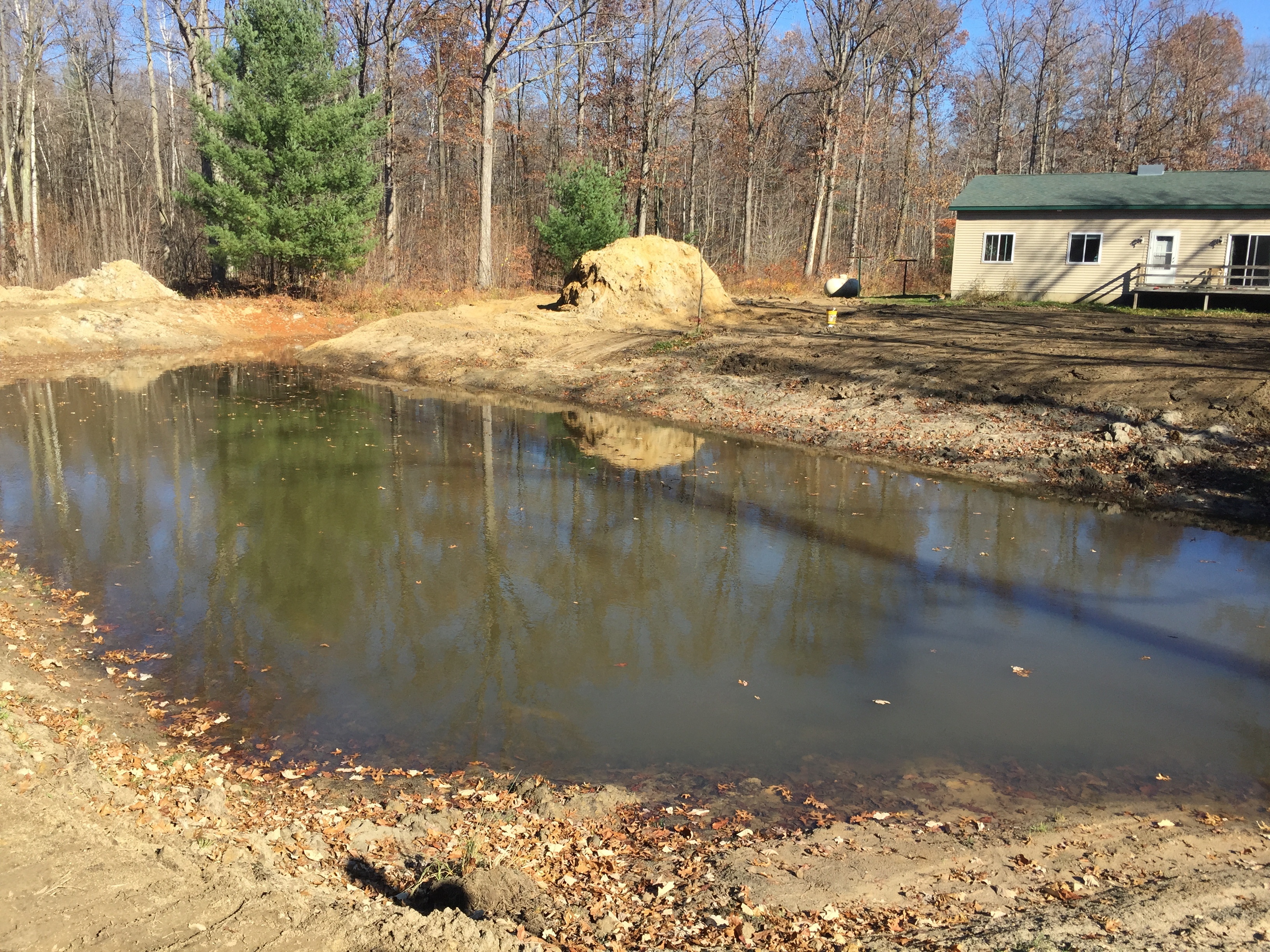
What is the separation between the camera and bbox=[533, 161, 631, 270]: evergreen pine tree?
33.6 metres

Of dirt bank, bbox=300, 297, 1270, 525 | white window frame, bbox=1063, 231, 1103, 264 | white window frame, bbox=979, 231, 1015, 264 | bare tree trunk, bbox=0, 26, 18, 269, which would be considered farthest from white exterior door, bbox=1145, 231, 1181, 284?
bare tree trunk, bbox=0, 26, 18, 269

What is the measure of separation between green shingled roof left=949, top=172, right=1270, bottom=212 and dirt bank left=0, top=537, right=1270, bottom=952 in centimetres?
2929

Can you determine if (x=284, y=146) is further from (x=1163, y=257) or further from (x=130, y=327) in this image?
(x=1163, y=257)

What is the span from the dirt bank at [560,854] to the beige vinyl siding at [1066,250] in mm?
28982

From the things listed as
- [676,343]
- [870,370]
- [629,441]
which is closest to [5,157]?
[676,343]

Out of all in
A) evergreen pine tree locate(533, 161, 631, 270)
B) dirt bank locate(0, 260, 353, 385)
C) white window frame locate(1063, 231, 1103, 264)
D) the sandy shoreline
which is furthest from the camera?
evergreen pine tree locate(533, 161, 631, 270)

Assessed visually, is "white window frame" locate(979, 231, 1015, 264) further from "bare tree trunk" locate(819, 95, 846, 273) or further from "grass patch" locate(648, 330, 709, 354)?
"grass patch" locate(648, 330, 709, 354)

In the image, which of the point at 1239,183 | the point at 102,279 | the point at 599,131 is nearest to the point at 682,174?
the point at 599,131

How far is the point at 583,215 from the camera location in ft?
112

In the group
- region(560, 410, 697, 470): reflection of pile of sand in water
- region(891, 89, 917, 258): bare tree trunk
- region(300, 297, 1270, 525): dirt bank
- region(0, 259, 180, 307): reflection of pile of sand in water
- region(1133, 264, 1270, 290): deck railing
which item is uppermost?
region(891, 89, 917, 258): bare tree trunk

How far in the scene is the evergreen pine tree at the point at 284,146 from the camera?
98.9 ft

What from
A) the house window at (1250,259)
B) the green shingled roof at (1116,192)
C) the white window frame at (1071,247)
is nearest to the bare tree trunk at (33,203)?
the green shingled roof at (1116,192)

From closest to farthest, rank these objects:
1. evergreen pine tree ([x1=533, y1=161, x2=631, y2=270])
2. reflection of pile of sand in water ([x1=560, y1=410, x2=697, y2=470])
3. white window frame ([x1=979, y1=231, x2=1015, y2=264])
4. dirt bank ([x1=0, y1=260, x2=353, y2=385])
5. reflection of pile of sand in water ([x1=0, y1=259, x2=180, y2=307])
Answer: reflection of pile of sand in water ([x1=560, y1=410, x2=697, y2=470]) → dirt bank ([x1=0, y1=260, x2=353, y2=385]) → reflection of pile of sand in water ([x1=0, y1=259, x2=180, y2=307]) → white window frame ([x1=979, y1=231, x2=1015, y2=264]) → evergreen pine tree ([x1=533, y1=161, x2=631, y2=270])

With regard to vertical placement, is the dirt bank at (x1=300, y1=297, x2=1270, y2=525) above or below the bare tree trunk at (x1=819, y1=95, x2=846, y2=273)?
below
